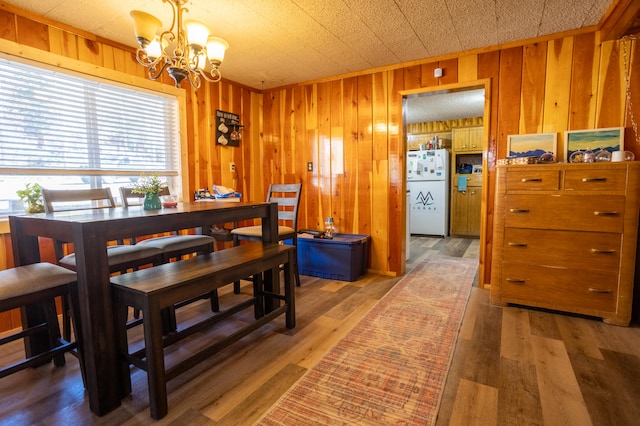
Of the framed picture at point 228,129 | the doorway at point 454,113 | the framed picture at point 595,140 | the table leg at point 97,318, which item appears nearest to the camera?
the table leg at point 97,318

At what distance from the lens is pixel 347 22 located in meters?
2.44

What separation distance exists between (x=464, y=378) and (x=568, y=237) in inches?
56.5

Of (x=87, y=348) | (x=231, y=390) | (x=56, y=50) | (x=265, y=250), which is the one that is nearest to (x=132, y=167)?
(x=56, y=50)

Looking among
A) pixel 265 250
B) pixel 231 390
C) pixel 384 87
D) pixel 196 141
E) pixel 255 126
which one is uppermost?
pixel 384 87

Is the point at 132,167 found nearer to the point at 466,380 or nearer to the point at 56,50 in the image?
the point at 56,50

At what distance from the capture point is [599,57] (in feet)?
8.34

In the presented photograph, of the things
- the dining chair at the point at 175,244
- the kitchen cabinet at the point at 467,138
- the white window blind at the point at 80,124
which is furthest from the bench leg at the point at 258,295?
the kitchen cabinet at the point at 467,138

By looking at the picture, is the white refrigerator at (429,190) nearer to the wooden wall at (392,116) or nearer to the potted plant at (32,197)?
the wooden wall at (392,116)

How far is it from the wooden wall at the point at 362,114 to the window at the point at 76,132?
0.64ft

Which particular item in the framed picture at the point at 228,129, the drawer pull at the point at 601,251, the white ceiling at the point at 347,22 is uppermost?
the white ceiling at the point at 347,22

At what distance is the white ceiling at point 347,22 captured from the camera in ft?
7.15

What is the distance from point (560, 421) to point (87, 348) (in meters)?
2.01

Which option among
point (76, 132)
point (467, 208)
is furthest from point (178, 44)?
point (467, 208)

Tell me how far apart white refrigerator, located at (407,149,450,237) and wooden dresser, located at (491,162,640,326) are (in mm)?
3385
